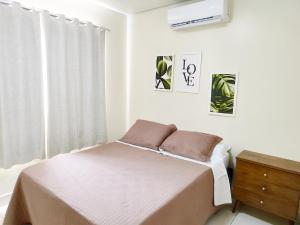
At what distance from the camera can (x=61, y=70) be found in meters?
2.50

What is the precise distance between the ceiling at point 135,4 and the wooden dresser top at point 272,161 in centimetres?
205

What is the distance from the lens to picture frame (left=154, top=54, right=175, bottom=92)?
2895 millimetres

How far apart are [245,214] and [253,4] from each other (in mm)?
2205

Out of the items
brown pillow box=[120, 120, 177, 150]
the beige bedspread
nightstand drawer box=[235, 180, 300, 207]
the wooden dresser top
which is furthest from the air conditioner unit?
nightstand drawer box=[235, 180, 300, 207]

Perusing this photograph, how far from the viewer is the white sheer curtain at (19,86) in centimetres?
208

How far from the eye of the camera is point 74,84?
2.65 meters

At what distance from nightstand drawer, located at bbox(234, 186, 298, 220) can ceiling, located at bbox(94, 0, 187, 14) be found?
2385 mm

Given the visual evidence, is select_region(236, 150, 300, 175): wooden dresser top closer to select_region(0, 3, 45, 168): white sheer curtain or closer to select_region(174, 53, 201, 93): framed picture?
select_region(174, 53, 201, 93): framed picture

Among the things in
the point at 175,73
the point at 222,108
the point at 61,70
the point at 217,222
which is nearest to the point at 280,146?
the point at 222,108

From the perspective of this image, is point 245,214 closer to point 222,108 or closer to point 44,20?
point 222,108

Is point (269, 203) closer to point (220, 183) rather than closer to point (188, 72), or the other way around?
point (220, 183)

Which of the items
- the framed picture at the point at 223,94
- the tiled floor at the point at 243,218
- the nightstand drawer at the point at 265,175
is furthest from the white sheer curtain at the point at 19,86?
the nightstand drawer at the point at 265,175

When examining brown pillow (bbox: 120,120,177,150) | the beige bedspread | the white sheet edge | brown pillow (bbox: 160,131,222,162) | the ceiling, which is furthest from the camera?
the ceiling

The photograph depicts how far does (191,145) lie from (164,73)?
44.7 inches
